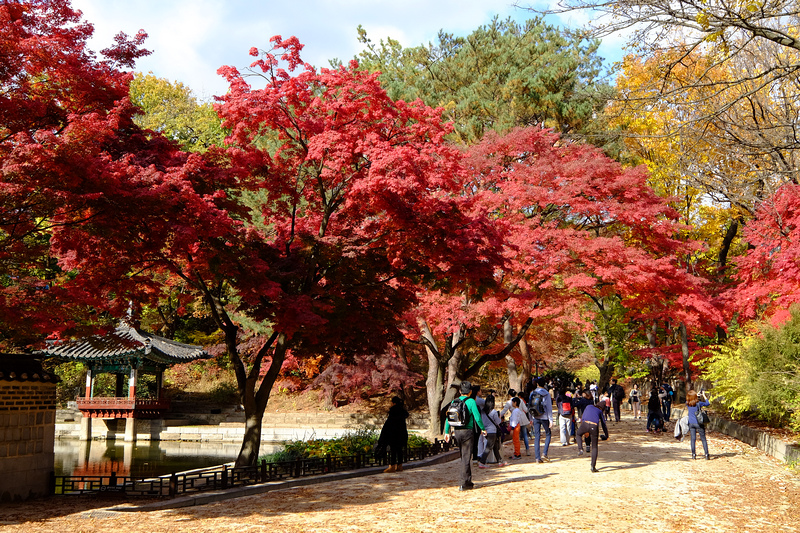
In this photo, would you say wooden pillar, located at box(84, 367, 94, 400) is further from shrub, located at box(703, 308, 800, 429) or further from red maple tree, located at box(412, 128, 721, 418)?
shrub, located at box(703, 308, 800, 429)

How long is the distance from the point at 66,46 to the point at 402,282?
7.28 metres

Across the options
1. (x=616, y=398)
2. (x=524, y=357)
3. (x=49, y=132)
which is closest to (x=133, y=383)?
(x=524, y=357)

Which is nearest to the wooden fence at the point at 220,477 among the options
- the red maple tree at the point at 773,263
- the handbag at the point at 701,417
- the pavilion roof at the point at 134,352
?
the handbag at the point at 701,417

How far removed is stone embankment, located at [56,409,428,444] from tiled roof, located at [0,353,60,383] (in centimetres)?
1692

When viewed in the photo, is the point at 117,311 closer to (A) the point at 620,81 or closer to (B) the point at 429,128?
(B) the point at 429,128

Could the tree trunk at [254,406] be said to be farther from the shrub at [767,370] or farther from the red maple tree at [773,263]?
the red maple tree at [773,263]

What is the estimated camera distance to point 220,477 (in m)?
11.7

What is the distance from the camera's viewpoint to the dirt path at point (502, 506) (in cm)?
771

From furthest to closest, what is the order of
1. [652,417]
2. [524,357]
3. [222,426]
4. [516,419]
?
1. [222,426]
2. [524,357]
3. [652,417]
4. [516,419]

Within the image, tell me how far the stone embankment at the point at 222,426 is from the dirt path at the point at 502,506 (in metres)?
15.8

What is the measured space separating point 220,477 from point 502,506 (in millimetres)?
5573

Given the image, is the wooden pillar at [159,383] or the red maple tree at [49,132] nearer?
the red maple tree at [49,132]

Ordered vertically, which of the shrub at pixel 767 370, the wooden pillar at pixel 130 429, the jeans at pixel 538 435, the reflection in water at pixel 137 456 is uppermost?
the shrub at pixel 767 370

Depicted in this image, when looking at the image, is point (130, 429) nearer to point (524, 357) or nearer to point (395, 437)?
point (524, 357)
